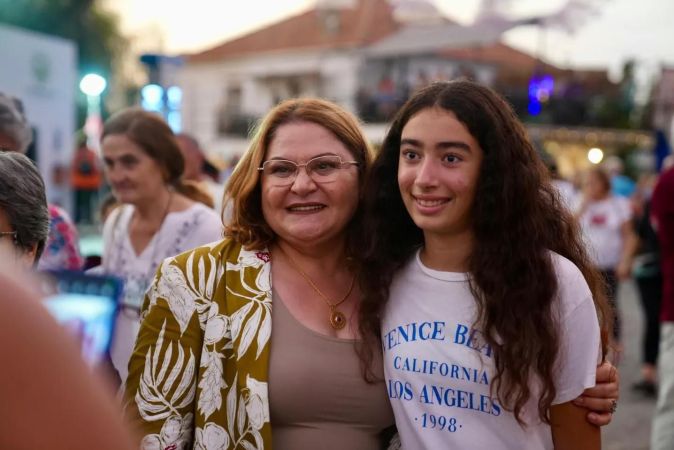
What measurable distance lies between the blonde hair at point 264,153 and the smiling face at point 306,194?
22 mm

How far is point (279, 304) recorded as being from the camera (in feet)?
7.76

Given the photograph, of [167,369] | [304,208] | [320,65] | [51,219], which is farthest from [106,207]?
[320,65]

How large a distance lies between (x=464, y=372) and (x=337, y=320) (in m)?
0.44

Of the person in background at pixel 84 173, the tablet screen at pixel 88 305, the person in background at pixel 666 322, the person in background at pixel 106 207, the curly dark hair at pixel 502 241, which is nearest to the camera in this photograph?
the tablet screen at pixel 88 305

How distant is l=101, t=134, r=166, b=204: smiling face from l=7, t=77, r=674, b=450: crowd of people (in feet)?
5.06

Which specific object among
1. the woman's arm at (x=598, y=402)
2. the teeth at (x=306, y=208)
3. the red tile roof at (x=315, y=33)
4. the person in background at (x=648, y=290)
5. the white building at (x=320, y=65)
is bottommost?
the person in background at (x=648, y=290)

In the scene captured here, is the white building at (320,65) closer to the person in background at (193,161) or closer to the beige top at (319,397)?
the person in background at (193,161)

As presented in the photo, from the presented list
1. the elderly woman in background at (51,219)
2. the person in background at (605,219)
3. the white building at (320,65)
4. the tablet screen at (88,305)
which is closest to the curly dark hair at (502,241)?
the tablet screen at (88,305)

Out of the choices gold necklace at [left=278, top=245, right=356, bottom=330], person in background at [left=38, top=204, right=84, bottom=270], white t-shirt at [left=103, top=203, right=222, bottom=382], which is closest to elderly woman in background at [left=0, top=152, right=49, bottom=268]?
gold necklace at [left=278, top=245, right=356, bottom=330]

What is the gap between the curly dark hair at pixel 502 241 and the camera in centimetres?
210

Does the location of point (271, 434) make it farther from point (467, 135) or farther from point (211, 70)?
point (211, 70)

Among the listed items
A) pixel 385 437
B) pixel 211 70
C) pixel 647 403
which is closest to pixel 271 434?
pixel 385 437

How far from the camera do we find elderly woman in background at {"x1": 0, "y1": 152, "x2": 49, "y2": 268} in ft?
6.39

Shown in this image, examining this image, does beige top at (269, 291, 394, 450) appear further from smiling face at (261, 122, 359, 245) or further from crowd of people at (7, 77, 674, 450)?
smiling face at (261, 122, 359, 245)
